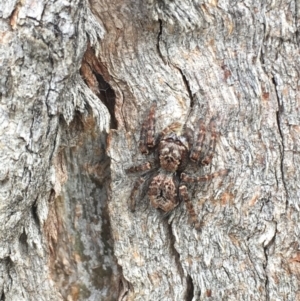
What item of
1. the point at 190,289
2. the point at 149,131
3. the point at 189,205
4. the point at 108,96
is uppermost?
the point at 108,96

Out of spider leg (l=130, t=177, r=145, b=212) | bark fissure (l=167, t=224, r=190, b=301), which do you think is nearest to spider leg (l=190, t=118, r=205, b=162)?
spider leg (l=130, t=177, r=145, b=212)

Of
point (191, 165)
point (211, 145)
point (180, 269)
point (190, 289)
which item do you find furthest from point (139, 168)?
point (190, 289)

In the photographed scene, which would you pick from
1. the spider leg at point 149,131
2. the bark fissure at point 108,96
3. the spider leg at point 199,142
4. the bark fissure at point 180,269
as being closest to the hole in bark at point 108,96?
the bark fissure at point 108,96

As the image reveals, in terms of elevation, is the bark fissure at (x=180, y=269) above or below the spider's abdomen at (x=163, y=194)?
below

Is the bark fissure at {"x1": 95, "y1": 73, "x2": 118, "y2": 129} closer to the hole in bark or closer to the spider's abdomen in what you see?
the hole in bark

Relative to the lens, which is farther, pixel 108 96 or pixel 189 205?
pixel 108 96

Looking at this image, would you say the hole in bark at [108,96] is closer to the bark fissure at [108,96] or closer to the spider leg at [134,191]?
the bark fissure at [108,96]

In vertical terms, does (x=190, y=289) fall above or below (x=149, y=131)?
below

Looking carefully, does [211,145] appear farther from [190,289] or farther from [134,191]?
[190,289]
